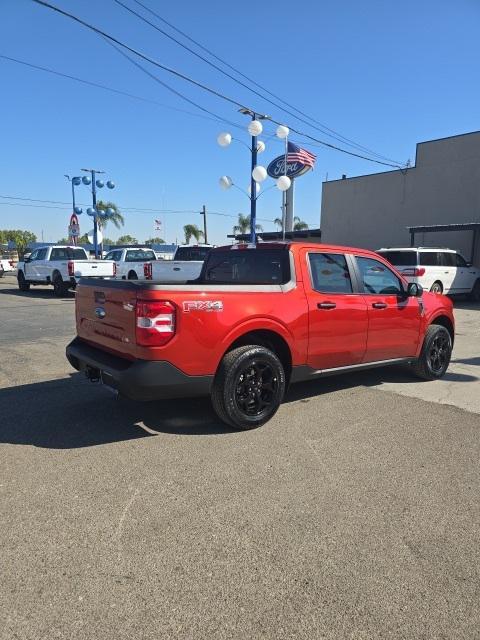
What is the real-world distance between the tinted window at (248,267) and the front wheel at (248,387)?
0.87 metres

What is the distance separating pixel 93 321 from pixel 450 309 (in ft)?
15.6

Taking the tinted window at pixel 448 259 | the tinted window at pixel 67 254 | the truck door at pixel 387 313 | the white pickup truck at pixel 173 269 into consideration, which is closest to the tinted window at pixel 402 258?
the tinted window at pixel 448 259

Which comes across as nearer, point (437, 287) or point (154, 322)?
point (154, 322)

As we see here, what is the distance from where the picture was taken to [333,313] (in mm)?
5117

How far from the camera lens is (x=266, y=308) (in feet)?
15.0

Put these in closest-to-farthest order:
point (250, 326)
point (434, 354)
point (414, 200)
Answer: point (250, 326)
point (434, 354)
point (414, 200)

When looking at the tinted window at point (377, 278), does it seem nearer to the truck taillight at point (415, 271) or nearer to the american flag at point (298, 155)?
the truck taillight at point (415, 271)

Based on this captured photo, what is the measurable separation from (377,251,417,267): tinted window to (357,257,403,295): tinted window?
34.6ft

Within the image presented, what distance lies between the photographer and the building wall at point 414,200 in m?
21.4

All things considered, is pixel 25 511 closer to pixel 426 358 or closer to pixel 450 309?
pixel 426 358

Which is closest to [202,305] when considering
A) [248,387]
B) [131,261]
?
[248,387]

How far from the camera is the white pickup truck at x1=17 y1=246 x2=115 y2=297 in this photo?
17.0 m

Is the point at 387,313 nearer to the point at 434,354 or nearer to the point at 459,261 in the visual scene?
the point at 434,354

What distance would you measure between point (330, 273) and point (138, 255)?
1538 cm
